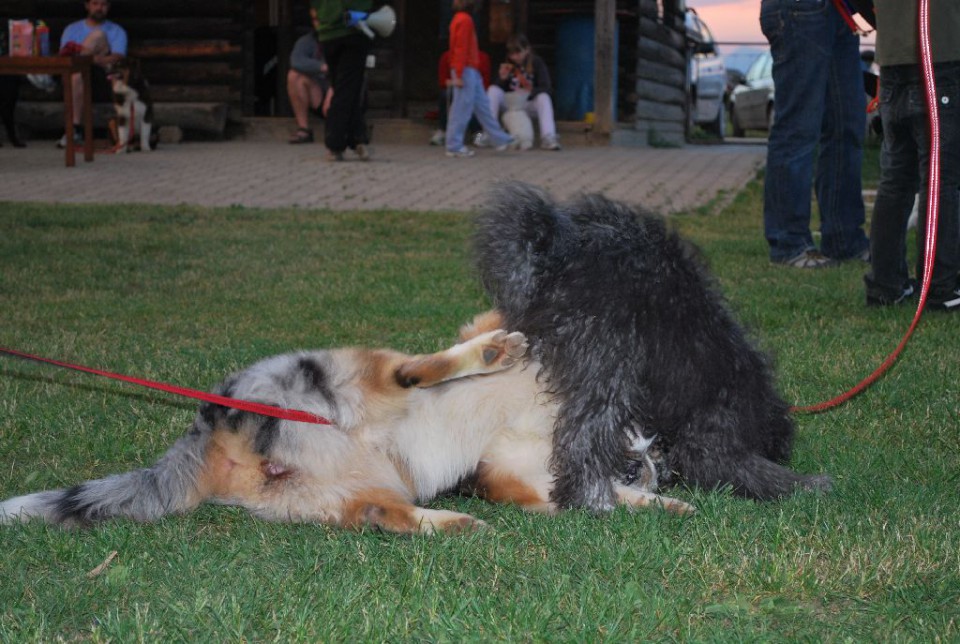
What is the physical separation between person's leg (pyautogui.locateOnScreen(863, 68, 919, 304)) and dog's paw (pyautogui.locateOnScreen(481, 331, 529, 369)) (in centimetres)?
324

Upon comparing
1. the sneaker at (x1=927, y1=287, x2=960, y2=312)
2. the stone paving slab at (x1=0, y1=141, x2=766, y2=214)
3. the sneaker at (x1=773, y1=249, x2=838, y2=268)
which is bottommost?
the sneaker at (x1=927, y1=287, x2=960, y2=312)

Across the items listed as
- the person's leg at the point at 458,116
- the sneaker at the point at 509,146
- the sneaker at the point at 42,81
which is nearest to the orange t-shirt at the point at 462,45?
the person's leg at the point at 458,116

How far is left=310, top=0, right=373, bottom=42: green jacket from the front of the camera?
1223 cm

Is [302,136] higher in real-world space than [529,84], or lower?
lower

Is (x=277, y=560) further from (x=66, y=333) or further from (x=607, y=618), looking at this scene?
(x=66, y=333)

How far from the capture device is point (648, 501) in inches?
120

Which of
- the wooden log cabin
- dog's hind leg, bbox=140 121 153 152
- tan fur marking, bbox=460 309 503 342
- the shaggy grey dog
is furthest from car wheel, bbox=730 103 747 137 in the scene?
the shaggy grey dog

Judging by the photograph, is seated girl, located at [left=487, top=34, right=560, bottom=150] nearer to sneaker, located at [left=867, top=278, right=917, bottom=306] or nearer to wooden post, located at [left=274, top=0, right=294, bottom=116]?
wooden post, located at [left=274, top=0, right=294, bottom=116]

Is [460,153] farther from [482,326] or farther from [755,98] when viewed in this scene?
[755,98]

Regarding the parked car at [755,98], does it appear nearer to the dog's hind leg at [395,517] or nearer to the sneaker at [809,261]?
the sneaker at [809,261]

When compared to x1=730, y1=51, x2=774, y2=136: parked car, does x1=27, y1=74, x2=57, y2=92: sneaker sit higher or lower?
lower

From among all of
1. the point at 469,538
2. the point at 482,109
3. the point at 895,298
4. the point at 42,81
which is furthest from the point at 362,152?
the point at 469,538

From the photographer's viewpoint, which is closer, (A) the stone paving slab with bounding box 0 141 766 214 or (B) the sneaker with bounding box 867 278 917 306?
(B) the sneaker with bounding box 867 278 917 306

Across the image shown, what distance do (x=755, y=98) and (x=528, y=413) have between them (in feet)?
80.0
